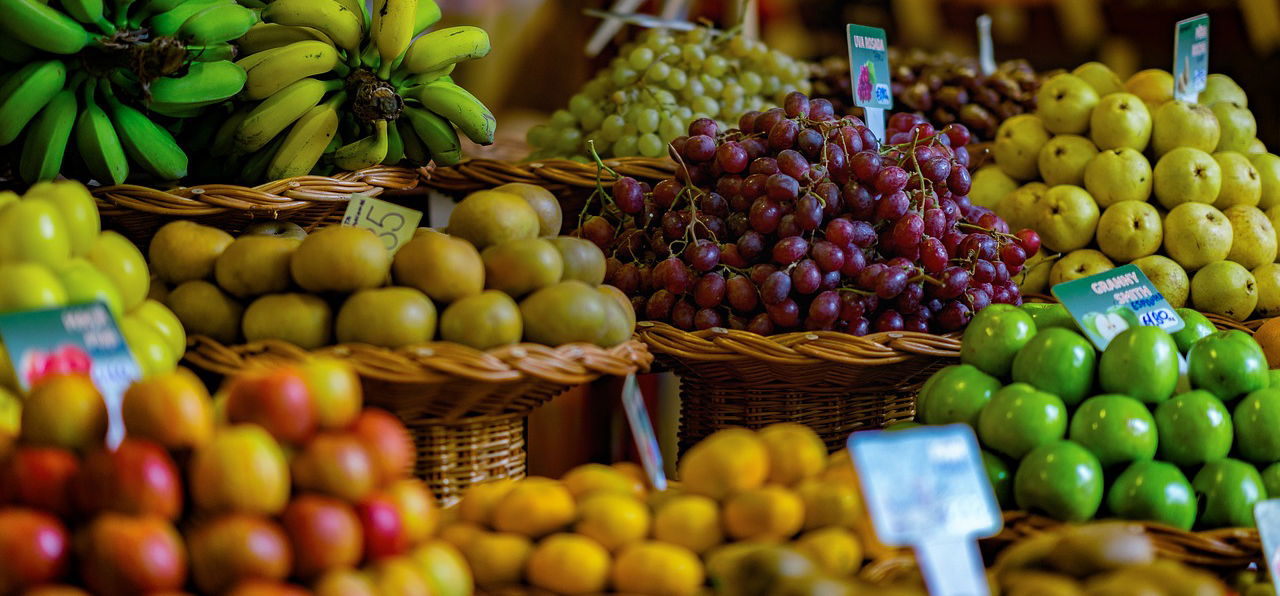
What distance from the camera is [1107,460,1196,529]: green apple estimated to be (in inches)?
50.8

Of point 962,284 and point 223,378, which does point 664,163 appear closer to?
point 962,284

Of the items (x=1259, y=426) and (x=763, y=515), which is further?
(x=1259, y=426)

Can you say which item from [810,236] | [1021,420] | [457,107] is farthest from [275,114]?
[1021,420]

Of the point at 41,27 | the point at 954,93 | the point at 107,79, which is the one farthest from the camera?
the point at 954,93

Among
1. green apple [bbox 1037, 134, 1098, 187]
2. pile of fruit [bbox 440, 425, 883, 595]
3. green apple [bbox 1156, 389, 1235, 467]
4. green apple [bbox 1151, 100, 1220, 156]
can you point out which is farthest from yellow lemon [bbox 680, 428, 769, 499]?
green apple [bbox 1151, 100, 1220, 156]

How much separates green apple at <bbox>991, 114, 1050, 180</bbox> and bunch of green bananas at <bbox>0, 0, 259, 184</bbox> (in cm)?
161

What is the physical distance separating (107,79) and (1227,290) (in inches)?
78.7

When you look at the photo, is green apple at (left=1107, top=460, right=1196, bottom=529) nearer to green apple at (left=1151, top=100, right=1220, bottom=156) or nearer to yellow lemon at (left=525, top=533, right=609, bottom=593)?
yellow lemon at (left=525, top=533, right=609, bottom=593)

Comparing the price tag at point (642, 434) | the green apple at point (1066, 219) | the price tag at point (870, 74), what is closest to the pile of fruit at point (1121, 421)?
the price tag at point (642, 434)

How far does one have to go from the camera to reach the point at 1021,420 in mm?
1334

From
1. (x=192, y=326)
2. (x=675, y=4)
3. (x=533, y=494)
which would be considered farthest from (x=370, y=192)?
(x=675, y=4)

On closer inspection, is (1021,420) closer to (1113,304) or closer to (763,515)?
(1113,304)

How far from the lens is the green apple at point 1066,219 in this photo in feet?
7.35

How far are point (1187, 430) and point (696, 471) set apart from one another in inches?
25.7
